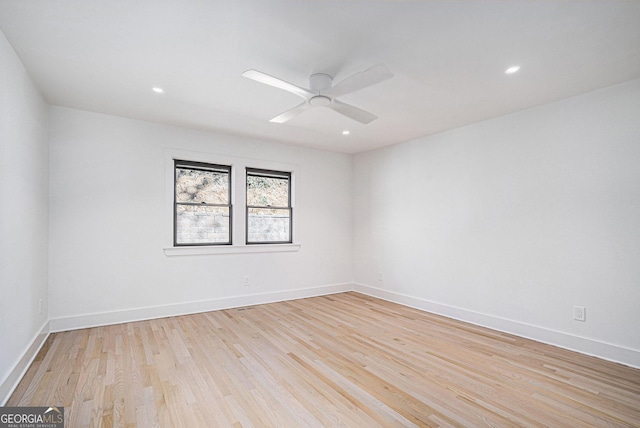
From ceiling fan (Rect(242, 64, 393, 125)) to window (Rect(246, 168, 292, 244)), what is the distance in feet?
6.78

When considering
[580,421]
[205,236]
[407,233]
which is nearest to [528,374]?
[580,421]

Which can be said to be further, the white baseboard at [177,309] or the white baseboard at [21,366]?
the white baseboard at [177,309]

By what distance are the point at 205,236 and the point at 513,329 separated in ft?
13.8

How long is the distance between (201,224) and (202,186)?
560mm

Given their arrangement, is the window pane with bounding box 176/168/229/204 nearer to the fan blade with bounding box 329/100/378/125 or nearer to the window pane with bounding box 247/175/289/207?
the window pane with bounding box 247/175/289/207

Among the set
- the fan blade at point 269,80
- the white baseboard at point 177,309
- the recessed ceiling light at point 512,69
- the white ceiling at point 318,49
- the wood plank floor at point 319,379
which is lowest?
the wood plank floor at point 319,379

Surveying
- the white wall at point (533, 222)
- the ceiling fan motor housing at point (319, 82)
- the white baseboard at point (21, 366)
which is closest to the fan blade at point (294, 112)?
the ceiling fan motor housing at point (319, 82)

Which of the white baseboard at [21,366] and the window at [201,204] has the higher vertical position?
the window at [201,204]

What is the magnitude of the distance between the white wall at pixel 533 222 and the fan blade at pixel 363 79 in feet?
7.60

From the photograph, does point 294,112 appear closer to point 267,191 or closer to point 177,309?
point 267,191

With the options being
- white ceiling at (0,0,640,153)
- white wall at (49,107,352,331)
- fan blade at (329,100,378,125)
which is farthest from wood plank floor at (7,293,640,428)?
white ceiling at (0,0,640,153)

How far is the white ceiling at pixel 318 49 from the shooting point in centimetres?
197

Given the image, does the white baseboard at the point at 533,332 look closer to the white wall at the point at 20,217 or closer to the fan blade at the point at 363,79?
the fan blade at the point at 363,79

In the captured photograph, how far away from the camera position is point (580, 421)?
6.71 ft
